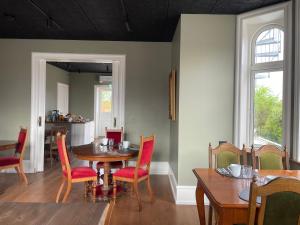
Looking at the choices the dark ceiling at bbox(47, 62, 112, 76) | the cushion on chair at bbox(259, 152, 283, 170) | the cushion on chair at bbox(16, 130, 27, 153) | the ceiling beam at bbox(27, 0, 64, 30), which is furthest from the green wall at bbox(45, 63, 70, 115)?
the cushion on chair at bbox(259, 152, 283, 170)

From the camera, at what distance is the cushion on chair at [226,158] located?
2.82 metres

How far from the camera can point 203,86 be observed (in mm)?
3801

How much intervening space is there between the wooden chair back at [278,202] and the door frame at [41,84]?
4076mm

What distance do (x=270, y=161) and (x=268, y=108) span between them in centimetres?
103

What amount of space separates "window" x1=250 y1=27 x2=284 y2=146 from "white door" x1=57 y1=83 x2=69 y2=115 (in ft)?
20.1

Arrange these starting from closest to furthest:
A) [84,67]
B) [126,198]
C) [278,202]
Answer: [278,202] → [126,198] → [84,67]

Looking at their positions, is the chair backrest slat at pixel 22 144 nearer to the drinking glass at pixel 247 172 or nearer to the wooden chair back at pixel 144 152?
the wooden chair back at pixel 144 152

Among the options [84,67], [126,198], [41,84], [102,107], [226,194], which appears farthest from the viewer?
[102,107]

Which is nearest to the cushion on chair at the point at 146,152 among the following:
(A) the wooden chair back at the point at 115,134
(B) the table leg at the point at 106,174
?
(B) the table leg at the point at 106,174

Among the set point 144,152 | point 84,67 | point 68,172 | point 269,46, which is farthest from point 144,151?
point 84,67

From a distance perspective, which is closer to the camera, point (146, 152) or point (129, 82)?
point (146, 152)

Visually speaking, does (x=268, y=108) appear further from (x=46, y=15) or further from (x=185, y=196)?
(x=46, y=15)

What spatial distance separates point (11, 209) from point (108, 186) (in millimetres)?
2952

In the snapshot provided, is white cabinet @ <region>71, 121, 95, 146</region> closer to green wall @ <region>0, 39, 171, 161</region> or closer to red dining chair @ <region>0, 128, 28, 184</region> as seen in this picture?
green wall @ <region>0, 39, 171, 161</region>
